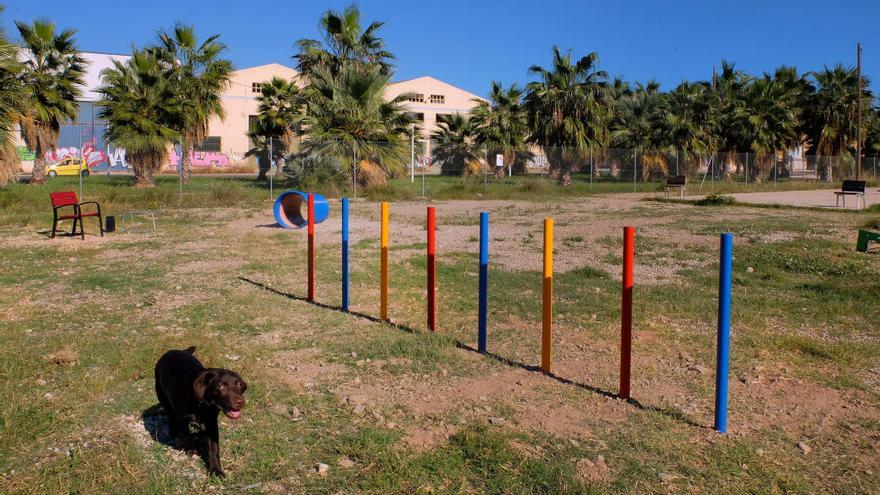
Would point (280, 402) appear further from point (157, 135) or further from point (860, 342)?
point (157, 135)

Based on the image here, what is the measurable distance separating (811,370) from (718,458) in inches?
80.2

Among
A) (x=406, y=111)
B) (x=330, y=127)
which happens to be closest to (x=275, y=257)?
(x=330, y=127)

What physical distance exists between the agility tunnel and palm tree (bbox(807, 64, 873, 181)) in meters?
38.2

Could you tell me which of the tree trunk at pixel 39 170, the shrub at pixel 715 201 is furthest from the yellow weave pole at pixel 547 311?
the tree trunk at pixel 39 170

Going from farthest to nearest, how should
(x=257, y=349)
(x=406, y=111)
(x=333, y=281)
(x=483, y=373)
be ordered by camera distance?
(x=406, y=111) → (x=333, y=281) → (x=257, y=349) → (x=483, y=373)

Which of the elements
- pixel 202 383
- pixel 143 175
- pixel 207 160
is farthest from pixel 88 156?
pixel 202 383

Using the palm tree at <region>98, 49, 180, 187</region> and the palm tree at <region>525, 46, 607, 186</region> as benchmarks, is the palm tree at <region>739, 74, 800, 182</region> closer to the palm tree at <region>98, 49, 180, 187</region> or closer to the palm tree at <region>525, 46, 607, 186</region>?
the palm tree at <region>525, 46, 607, 186</region>

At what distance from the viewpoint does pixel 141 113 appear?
2570 cm

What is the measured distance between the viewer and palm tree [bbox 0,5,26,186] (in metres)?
14.9

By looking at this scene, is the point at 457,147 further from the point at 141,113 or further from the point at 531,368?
the point at 531,368

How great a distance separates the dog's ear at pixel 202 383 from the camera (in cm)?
366

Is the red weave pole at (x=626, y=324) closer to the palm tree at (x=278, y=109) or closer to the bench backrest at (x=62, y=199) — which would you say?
the bench backrest at (x=62, y=199)

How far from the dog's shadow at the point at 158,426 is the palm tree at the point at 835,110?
47.0 meters

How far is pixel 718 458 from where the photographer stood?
A: 13.1 feet
